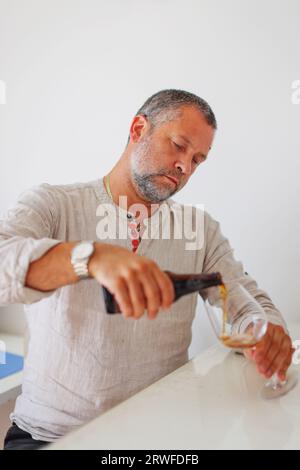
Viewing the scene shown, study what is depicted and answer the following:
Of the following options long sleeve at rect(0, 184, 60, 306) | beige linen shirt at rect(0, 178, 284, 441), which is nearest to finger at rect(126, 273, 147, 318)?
long sleeve at rect(0, 184, 60, 306)

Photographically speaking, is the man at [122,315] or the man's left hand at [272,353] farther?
the man at [122,315]

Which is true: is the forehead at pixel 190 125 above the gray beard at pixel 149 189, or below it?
above

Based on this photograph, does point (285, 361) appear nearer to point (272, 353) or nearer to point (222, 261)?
point (272, 353)

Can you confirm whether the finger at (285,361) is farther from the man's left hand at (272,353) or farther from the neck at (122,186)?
the neck at (122,186)

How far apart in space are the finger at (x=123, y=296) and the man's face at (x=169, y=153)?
0.55 metres

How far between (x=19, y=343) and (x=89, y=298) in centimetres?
100

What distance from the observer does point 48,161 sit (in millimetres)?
1828

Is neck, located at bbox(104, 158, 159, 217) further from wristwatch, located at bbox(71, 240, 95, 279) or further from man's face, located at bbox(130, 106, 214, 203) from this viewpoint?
wristwatch, located at bbox(71, 240, 95, 279)

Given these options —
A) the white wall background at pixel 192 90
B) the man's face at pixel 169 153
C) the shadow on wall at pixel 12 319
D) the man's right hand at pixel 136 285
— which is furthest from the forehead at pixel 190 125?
the shadow on wall at pixel 12 319

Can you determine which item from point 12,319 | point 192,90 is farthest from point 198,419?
point 12,319

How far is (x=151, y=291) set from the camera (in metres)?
0.59

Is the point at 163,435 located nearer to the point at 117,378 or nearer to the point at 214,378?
the point at 214,378

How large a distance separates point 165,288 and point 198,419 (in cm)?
23

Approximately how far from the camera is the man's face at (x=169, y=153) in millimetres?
1068
